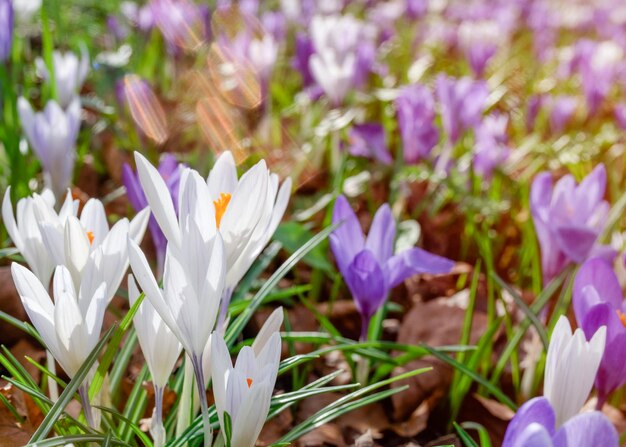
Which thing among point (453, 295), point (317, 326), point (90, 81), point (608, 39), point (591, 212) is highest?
point (90, 81)

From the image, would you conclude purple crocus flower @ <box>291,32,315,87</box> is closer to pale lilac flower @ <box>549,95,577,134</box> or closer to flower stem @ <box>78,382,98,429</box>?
pale lilac flower @ <box>549,95,577,134</box>

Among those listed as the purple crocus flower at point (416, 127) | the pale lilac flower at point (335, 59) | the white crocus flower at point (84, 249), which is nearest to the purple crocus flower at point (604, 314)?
the white crocus flower at point (84, 249)

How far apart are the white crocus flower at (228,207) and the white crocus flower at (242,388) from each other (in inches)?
4.7

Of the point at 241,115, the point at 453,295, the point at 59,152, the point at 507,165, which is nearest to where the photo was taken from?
the point at 59,152

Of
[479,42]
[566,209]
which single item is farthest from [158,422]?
[479,42]

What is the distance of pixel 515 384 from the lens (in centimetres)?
146

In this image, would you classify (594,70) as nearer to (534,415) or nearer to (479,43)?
(479,43)

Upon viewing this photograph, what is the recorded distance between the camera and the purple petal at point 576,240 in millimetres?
1286

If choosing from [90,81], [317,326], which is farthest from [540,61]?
[317,326]

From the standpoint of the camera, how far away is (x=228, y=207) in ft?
2.94

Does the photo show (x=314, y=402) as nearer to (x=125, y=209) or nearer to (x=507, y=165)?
(x=125, y=209)

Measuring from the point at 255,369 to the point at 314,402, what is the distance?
21.1 inches

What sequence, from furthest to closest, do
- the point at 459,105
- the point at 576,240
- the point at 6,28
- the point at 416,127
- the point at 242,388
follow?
the point at 459,105, the point at 416,127, the point at 6,28, the point at 576,240, the point at 242,388

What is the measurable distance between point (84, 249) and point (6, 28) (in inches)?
46.3
